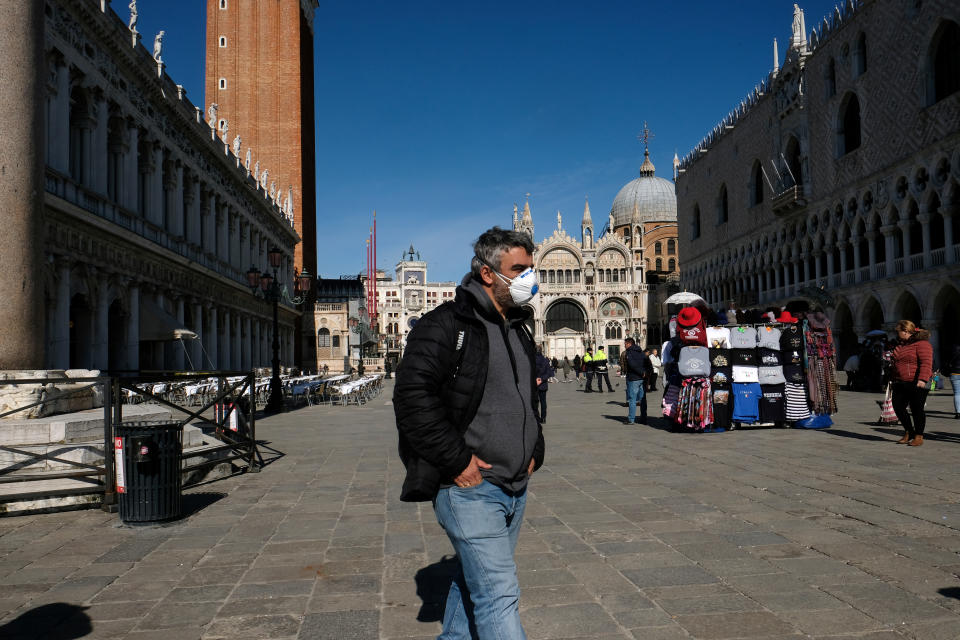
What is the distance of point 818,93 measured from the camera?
39969mm

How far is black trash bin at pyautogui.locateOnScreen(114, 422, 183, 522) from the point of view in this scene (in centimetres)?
616

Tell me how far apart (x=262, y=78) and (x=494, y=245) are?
57.3 m

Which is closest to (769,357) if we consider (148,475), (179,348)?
(148,475)

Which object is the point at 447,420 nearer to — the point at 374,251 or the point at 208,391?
the point at 208,391

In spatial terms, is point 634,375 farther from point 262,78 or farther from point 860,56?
point 262,78

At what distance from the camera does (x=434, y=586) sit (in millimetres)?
4492

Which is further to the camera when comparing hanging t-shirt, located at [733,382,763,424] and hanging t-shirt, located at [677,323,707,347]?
hanging t-shirt, located at [733,382,763,424]

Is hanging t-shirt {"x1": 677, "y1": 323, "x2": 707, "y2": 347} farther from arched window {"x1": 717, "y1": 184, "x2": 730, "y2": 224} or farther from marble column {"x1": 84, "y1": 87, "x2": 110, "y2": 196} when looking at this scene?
arched window {"x1": 717, "y1": 184, "x2": 730, "y2": 224}

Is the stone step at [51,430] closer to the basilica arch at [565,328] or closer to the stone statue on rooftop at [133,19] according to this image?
the stone statue on rooftop at [133,19]

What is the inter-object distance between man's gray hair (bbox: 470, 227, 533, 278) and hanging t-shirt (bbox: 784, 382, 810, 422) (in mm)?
11502

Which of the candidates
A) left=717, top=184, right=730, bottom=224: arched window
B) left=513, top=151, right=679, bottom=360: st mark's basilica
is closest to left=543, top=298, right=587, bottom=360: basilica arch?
left=513, top=151, right=679, bottom=360: st mark's basilica

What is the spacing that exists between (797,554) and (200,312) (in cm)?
3079

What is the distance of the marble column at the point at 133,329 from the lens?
23.6 m

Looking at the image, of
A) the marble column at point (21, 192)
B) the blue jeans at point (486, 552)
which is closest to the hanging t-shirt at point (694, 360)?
the marble column at point (21, 192)
